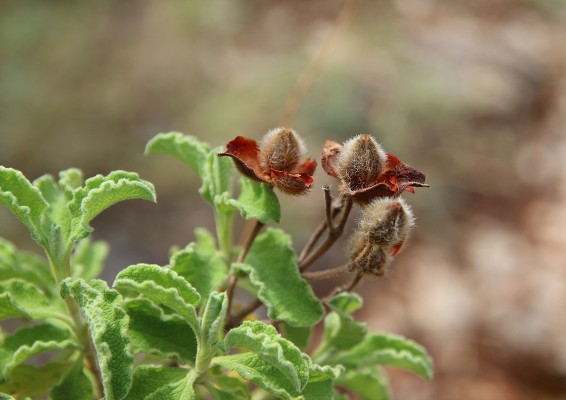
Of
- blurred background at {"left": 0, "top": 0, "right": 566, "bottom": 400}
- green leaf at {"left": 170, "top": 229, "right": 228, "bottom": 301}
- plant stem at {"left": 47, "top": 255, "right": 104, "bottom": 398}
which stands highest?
blurred background at {"left": 0, "top": 0, "right": 566, "bottom": 400}

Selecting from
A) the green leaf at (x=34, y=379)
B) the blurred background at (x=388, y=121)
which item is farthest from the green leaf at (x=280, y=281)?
the blurred background at (x=388, y=121)

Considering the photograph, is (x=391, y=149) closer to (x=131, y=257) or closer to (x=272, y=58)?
(x=272, y=58)

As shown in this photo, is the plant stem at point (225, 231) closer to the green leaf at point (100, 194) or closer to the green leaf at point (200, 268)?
the green leaf at point (200, 268)

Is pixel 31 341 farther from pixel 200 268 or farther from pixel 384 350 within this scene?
pixel 384 350

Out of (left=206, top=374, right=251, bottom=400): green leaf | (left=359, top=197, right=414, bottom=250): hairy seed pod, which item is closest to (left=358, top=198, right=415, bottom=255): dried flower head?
(left=359, top=197, right=414, bottom=250): hairy seed pod

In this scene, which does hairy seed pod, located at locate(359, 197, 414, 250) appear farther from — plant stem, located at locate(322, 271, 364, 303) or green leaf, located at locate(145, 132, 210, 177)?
green leaf, located at locate(145, 132, 210, 177)
